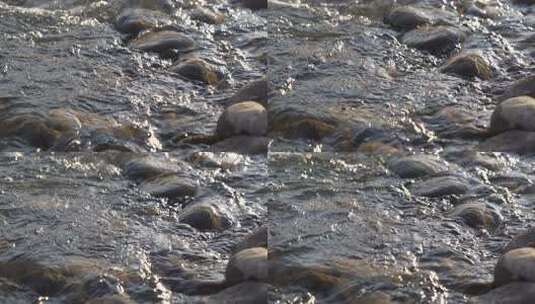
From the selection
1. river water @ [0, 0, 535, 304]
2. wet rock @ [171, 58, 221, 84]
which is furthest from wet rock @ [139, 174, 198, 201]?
wet rock @ [171, 58, 221, 84]

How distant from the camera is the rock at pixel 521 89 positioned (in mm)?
4676

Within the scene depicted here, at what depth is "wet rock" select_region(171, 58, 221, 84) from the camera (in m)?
4.77

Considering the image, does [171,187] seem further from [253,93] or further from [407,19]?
[407,19]

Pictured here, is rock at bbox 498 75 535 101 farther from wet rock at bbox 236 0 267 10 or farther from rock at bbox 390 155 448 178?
wet rock at bbox 236 0 267 10

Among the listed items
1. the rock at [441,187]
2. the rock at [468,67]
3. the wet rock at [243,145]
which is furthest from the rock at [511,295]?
the rock at [468,67]

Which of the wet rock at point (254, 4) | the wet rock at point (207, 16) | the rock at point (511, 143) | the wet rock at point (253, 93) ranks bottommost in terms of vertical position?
the wet rock at point (253, 93)

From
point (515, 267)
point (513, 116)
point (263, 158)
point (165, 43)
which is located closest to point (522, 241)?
point (515, 267)

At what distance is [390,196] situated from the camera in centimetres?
427

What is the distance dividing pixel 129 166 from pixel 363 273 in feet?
2.95

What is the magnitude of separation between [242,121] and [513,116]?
94 cm

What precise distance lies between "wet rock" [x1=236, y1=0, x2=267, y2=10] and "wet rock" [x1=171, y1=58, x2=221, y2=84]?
0.53 m

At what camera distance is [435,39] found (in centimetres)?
500

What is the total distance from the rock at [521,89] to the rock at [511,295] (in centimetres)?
105

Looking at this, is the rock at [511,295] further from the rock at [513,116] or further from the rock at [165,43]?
the rock at [165,43]
